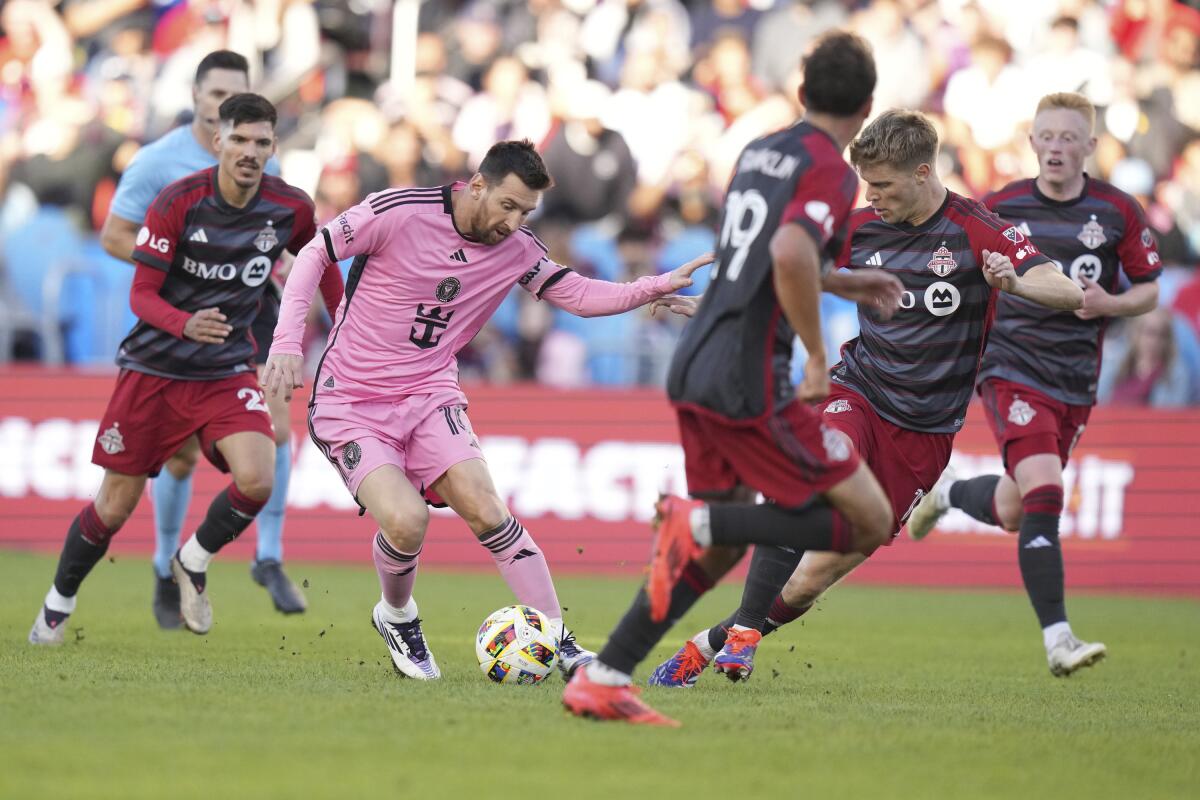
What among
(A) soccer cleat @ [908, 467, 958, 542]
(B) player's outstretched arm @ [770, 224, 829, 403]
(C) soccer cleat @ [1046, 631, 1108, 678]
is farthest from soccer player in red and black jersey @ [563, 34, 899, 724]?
(A) soccer cleat @ [908, 467, 958, 542]

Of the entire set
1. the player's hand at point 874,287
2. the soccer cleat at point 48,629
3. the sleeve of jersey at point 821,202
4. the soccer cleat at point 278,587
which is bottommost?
the soccer cleat at point 278,587

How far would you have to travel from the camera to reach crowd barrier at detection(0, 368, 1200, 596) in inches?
526

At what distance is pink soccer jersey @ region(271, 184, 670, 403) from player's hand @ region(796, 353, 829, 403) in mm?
1515

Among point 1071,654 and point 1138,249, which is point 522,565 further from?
point 1138,249

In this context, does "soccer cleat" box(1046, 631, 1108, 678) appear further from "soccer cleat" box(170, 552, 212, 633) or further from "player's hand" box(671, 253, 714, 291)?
"soccer cleat" box(170, 552, 212, 633)

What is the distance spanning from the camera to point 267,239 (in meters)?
7.99

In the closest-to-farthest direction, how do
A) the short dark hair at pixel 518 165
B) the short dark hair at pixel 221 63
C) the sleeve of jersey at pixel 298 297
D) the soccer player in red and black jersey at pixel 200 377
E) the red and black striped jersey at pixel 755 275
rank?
the red and black striped jersey at pixel 755 275
the sleeve of jersey at pixel 298 297
the short dark hair at pixel 518 165
the soccer player in red and black jersey at pixel 200 377
the short dark hair at pixel 221 63

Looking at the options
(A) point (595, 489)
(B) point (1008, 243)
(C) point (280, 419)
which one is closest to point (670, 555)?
(B) point (1008, 243)

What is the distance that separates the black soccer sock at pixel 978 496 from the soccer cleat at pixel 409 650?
10.4 feet

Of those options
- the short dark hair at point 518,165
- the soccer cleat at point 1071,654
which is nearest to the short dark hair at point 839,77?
the short dark hair at point 518,165

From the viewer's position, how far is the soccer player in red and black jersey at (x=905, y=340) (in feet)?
23.1

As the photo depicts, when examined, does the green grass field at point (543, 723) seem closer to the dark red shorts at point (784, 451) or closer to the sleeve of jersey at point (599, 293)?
the dark red shorts at point (784, 451)

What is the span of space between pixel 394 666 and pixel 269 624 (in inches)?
102

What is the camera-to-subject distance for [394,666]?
7012 millimetres
